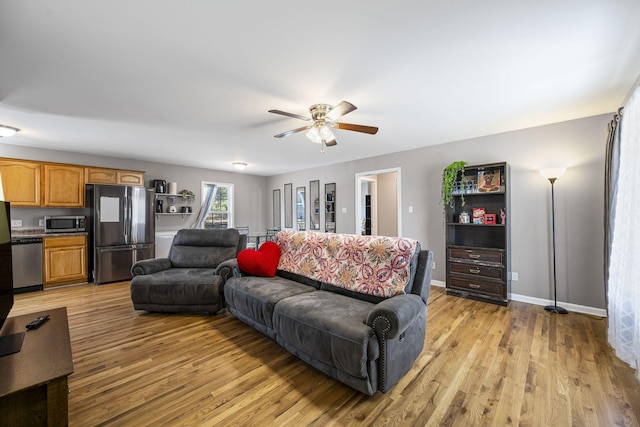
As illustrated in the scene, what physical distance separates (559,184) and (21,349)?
5216 mm

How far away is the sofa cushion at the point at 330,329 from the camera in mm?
1681

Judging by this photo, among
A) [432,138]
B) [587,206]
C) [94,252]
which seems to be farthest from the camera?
[94,252]

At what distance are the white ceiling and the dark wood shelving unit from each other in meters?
0.85

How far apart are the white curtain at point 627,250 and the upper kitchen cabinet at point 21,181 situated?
24.8 ft

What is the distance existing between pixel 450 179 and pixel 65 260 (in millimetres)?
6517

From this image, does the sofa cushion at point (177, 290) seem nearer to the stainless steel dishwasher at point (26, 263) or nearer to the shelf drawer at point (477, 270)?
the stainless steel dishwasher at point (26, 263)

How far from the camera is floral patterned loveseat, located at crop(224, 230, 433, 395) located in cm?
172

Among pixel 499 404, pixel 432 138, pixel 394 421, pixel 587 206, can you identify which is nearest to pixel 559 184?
pixel 587 206

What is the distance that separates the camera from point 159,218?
6.09m

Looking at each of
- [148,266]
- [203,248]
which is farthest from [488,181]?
[148,266]

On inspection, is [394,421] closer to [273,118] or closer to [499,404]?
[499,404]

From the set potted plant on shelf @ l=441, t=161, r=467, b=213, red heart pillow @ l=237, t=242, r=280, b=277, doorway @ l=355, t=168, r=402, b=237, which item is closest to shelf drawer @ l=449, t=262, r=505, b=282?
potted plant on shelf @ l=441, t=161, r=467, b=213

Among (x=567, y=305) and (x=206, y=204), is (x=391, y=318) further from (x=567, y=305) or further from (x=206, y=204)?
(x=206, y=204)

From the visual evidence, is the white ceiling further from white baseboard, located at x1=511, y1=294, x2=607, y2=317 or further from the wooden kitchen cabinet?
white baseboard, located at x1=511, y1=294, x2=607, y2=317
